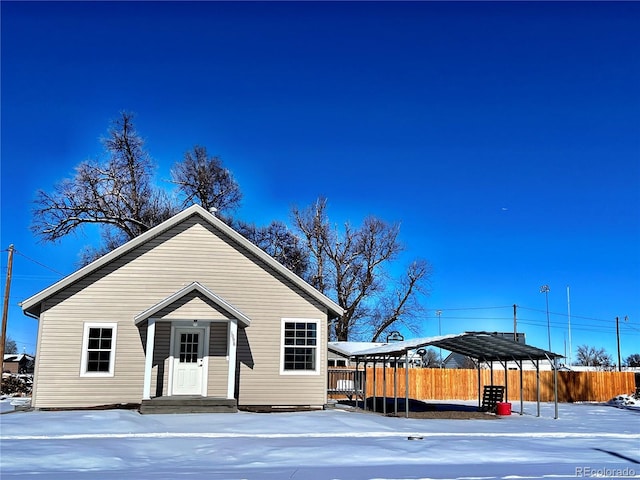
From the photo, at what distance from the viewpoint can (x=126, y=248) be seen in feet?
57.6

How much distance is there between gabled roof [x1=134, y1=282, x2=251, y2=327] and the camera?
16.4 meters

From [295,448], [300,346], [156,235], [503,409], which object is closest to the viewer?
[295,448]

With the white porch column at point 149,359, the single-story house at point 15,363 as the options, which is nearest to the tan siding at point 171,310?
the white porch column at point 149,359

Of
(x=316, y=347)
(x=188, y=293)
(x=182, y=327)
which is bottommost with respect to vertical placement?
(x=316, y=347)

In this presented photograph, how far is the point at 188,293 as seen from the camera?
1678cm

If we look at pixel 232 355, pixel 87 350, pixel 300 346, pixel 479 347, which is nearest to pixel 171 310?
pixel 232 355

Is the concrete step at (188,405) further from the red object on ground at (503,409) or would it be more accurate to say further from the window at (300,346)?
the red object on ground at (503,409)

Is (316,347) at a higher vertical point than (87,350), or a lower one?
higher

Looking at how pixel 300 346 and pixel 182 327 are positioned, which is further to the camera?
pixel 300 346

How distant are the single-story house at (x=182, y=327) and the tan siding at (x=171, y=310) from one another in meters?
0.03

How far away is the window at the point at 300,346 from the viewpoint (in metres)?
18.3

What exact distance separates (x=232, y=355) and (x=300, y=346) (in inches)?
91.4

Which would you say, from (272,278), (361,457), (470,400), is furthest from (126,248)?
(470,400)

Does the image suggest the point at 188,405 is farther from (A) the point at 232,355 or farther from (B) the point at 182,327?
(B) the point at 182,327
